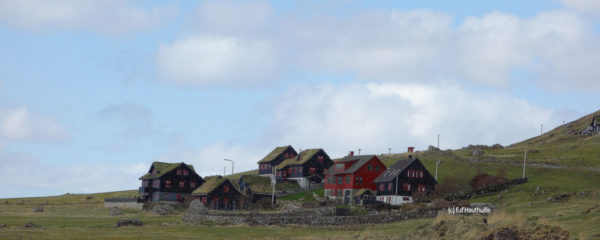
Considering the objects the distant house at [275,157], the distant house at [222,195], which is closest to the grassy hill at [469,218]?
the distant house at [222,195]

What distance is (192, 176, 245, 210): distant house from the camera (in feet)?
390

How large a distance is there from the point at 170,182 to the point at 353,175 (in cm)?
3643

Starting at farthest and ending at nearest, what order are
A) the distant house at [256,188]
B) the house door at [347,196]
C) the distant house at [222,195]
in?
the distant house at [256,188] → the distant house at [222,195] → the house door at [347,196]

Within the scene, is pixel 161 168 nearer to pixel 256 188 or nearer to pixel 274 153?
pixel 256 188

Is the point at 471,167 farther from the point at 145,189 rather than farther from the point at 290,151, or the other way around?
the point at 145,189

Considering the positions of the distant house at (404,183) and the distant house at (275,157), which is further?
the distant house at (275,157)

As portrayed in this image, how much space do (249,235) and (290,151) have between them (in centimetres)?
9684

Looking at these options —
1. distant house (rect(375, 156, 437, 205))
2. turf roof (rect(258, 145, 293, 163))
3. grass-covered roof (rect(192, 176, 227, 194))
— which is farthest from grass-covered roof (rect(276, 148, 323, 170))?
distant house (rect(375, 156, 437, 205))

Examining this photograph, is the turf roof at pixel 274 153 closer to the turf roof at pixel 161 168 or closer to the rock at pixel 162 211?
the turf roof at pixel 161 168

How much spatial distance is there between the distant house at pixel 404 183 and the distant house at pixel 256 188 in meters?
21.8

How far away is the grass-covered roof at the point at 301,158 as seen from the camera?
14038 centimetres

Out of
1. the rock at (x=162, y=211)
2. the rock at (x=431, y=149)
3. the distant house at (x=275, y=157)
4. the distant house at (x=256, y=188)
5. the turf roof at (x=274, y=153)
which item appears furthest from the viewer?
the rock at (x=431, y=149)

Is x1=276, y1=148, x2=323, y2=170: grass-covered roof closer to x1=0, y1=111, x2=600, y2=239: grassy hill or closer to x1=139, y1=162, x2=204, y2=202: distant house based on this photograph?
x1=0, y1=111, x2=600, y2=239: grassy hill

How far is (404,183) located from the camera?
10800 centimetres
